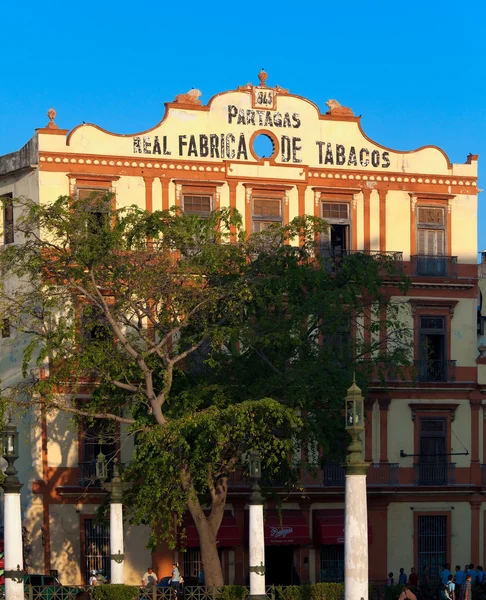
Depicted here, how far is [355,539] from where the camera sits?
2791 centimetres

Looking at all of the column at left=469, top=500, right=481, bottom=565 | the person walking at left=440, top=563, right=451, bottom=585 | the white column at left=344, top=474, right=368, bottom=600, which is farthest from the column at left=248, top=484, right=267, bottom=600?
the column at left=469, top=500, right=481, bottom=565

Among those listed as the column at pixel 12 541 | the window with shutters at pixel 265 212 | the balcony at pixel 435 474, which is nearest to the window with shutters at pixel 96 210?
the window with shutters at pixel 265 212

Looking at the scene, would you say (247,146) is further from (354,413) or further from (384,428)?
(354,413)

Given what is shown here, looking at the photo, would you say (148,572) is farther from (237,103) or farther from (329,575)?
(237,103)

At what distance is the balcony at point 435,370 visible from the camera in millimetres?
50438

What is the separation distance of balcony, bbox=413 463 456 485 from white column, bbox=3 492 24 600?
20.8 metres

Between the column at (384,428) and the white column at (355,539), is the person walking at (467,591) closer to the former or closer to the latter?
the column at (384,428)

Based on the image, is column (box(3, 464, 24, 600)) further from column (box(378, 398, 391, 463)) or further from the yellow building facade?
column (box(378, 398, 391, 463))

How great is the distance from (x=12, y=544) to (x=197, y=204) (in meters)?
19.4

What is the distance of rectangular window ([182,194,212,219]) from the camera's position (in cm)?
4900

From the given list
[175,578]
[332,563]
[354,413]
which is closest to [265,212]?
[332,563]

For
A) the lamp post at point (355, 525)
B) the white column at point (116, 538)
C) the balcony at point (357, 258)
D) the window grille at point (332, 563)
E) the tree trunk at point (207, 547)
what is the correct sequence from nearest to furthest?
1. the lamp post at point (355, 525)
2. the white column at point (116, 538)
3. the tree trunk at point (207, 547)
4. the balcony at point (357, 258)
5. the window grille at point (332, 563)

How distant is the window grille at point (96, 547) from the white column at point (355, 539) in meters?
20.1

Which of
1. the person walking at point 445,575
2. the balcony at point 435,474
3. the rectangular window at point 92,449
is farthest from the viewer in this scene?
the balcony at point 435,474
